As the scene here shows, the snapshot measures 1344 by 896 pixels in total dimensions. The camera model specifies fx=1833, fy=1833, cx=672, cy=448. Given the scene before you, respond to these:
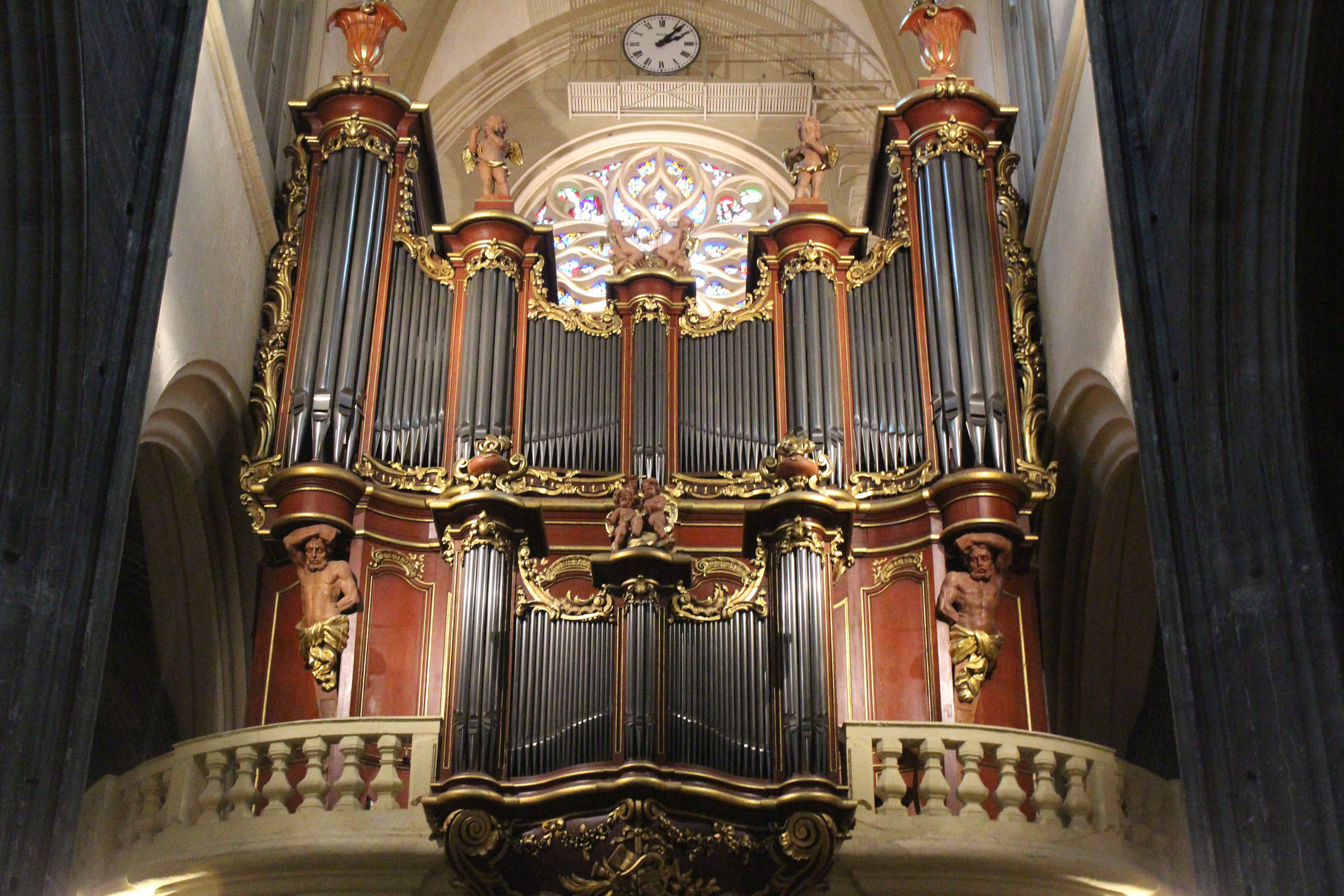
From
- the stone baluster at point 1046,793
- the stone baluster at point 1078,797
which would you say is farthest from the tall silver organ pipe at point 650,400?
the stone baluster at point 1078,797

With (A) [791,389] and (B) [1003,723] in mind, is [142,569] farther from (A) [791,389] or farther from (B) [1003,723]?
(B) [1003,723]

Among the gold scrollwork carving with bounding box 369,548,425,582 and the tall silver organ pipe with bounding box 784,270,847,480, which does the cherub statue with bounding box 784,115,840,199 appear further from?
the gold scrollwork carving with bounding box 369,548,425,582

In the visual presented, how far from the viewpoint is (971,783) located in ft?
31.3

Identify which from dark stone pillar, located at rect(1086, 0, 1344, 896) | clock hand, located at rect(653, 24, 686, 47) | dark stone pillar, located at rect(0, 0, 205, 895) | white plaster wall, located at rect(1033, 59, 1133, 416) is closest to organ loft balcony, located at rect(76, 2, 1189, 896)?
white plaster wall, located at rect(1033, 59, 1133, 416)

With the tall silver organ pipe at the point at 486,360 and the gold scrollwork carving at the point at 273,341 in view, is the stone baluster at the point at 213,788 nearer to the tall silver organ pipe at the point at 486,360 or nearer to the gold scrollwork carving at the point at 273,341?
the gold scrollwork carving at the point at 273,341

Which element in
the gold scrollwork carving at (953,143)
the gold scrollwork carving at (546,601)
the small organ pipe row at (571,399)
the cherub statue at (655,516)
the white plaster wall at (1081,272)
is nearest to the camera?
the gold scrollwork carving at (546,601)

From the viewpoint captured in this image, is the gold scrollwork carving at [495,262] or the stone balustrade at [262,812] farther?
the gold scrollwork carving at [495,262]

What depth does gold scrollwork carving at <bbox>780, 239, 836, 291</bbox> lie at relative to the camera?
13.1 m

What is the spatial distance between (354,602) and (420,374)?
2.01 m

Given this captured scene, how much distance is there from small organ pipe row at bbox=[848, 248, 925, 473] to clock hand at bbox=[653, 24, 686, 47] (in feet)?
19.2

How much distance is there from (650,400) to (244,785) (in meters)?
4.24

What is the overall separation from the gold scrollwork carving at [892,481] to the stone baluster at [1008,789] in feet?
8.21

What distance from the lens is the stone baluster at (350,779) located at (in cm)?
954

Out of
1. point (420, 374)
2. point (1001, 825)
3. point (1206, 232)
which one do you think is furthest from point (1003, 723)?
point (420, 374)
